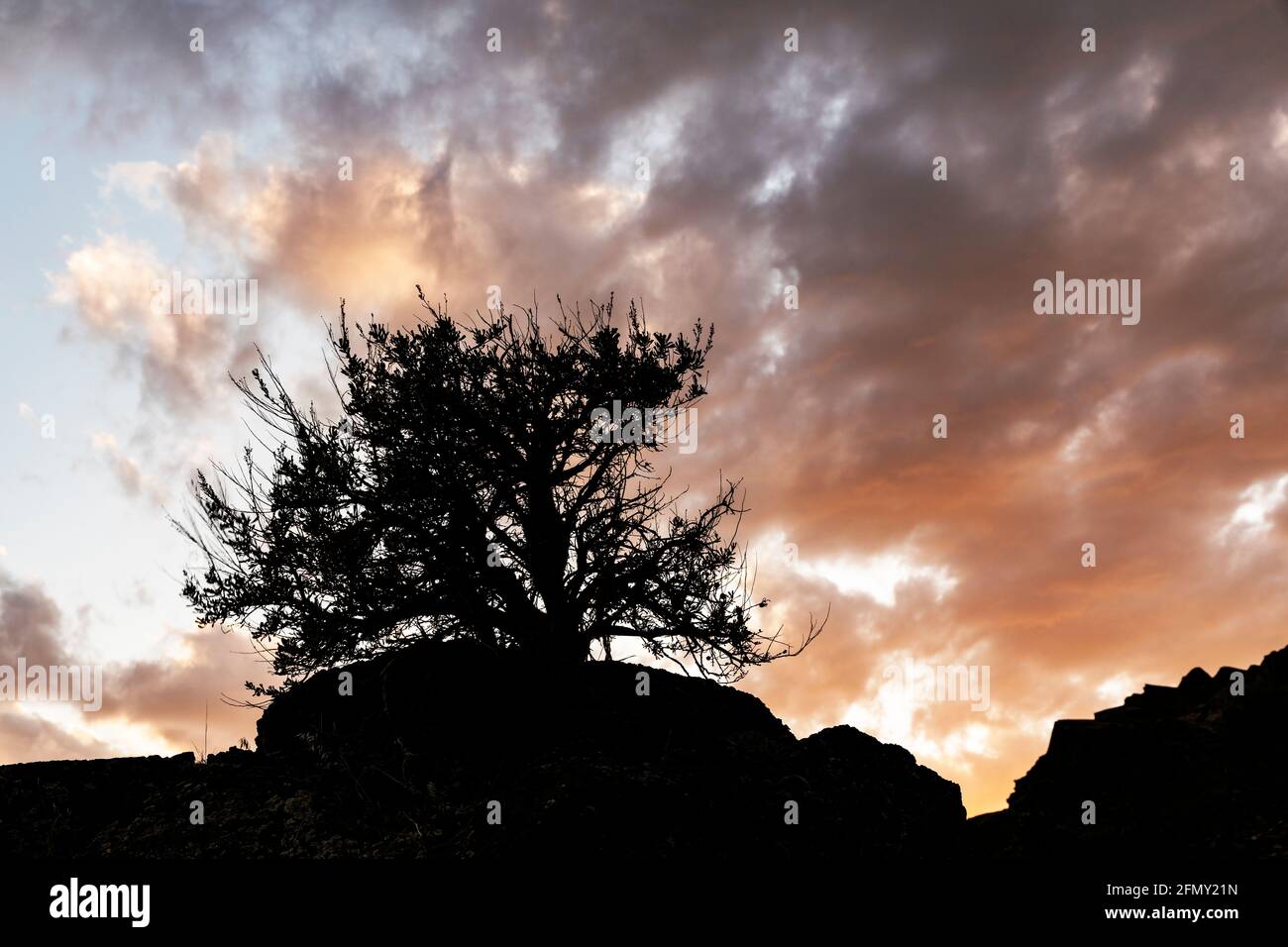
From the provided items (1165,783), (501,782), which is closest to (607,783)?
(501,782)

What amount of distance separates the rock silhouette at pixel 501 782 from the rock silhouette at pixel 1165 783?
1811 millimetres

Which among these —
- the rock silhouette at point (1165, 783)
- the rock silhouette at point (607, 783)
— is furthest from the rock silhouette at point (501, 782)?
the rock silhouette at point (1165, 783)

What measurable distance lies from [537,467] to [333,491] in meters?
3.94

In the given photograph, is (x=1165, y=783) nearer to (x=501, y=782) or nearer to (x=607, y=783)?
(x=607, y=783)

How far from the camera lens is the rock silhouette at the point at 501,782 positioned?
618 inches

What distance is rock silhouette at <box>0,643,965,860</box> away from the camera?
15.7 m

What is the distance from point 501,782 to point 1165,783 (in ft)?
36.9

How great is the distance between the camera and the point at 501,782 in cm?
1786

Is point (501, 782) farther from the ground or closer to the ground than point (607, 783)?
closer to the ground

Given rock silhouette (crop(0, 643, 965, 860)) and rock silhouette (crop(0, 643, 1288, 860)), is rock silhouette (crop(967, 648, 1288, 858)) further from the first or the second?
rock silhouette (crop(0, 643, 965, 860))

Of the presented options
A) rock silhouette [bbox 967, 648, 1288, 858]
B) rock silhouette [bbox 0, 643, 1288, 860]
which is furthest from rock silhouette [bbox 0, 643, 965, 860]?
rock silhouette [bbox 967, 648, 1288, 858]

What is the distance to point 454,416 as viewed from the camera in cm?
1970
